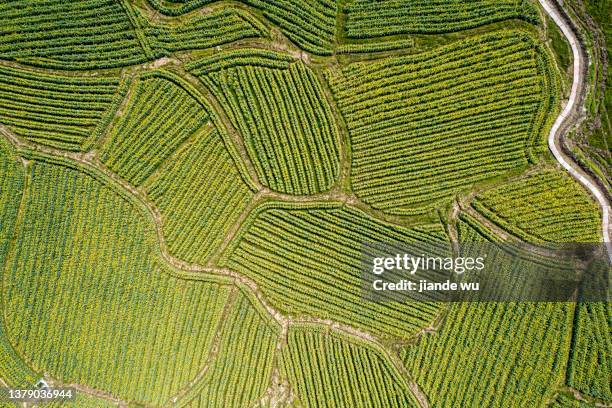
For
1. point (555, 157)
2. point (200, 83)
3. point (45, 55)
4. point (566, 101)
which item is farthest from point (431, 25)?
point (45, 55)

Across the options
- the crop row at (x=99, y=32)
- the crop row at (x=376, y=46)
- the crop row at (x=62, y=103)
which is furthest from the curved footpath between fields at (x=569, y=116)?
the crop row at (x=62, y=103)

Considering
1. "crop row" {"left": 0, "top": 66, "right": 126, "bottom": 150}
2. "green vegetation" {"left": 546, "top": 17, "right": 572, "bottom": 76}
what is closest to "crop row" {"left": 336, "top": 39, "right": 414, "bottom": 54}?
"green vegetation" {"left": 546, "top": 17, "right": 572, "bottom": 76}

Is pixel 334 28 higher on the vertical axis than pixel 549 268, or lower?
higher

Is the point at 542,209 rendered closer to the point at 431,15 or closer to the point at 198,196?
the point at 431,15

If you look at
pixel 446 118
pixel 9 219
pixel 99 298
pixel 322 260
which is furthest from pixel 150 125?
pixel 446 118

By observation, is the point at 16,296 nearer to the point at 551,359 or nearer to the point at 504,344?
the point at 504,344
